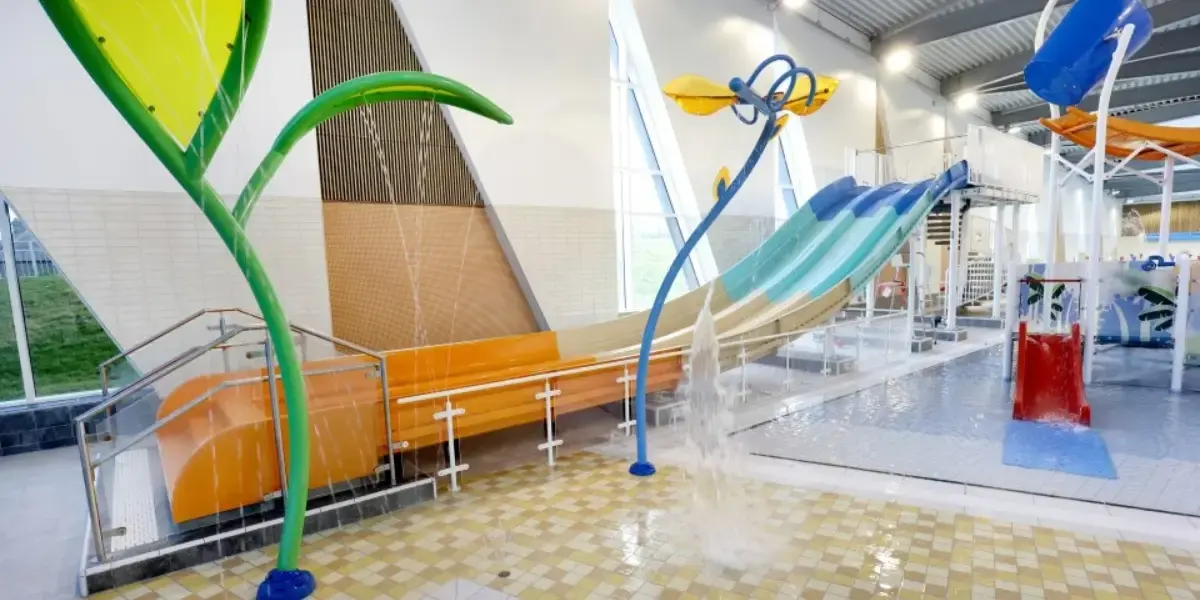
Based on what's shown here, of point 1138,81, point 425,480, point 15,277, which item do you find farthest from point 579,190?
point 1138,81

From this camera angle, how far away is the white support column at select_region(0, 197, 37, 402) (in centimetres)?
413

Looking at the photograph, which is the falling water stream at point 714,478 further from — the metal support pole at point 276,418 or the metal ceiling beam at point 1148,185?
the metal ceiling beam at point 1148,185

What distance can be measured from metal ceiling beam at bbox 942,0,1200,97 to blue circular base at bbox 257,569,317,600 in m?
8.86

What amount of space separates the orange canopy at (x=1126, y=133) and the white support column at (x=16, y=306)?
9091 mm

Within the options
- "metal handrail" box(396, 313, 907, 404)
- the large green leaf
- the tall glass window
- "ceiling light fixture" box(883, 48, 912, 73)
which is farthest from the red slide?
"ceiling light fixture" box(883, 48, 912, 73)

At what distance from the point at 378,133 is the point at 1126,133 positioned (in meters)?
8.02

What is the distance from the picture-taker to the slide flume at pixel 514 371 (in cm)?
268

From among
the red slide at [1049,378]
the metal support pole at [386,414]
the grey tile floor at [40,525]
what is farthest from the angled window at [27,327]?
the red slide at [1049,378]

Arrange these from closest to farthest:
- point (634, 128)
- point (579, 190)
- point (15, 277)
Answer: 1. point (15, 277)
2. point (579, 190)
3. point (634, 128)

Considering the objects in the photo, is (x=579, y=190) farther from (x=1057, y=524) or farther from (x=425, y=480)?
(x=1057, y=524)

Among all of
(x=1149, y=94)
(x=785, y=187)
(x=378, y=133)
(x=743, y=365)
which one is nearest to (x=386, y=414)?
(x=743, y=365)

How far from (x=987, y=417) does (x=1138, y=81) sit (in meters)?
16.3

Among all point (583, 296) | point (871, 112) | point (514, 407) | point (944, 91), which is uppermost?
point (944, 91)

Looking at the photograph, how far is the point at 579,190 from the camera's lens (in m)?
6.40
